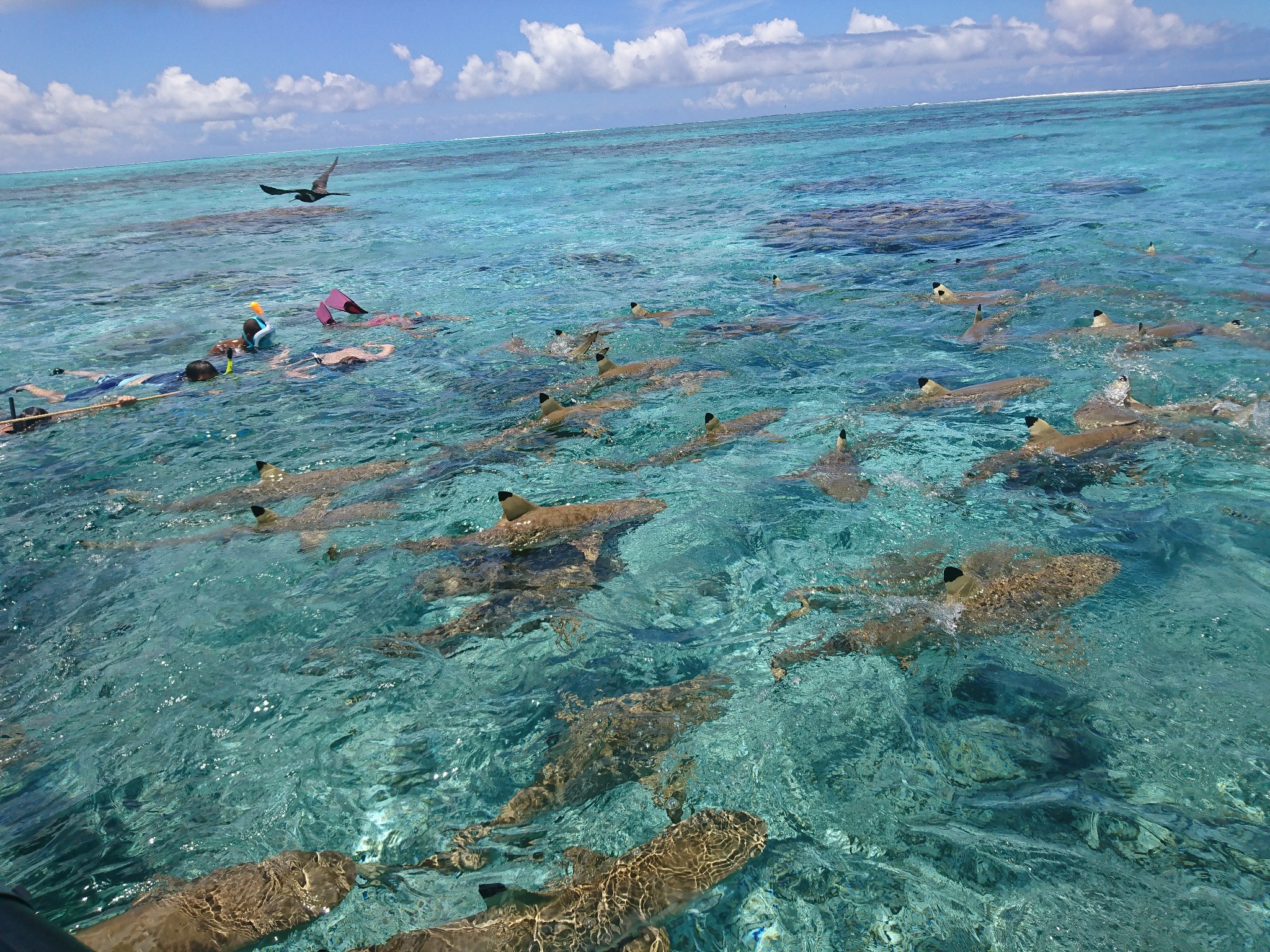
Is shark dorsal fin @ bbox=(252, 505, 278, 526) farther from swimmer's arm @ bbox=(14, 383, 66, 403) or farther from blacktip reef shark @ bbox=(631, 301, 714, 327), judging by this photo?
blacktip reef shark @ bbox=(631, 301, 714, 327)

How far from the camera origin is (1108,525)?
702 centimetres

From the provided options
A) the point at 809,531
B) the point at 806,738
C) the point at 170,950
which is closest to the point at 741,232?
the point at 809,531

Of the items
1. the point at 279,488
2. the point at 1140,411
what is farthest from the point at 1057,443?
the point at 279,488

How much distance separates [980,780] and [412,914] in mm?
3374

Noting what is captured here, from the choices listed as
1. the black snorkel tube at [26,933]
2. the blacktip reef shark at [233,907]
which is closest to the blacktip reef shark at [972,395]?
the blacktip reef shark at [233,907]

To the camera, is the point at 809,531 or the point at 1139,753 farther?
the point at 809,531

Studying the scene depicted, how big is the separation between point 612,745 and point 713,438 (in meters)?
5.54

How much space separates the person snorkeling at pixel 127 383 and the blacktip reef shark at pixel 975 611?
1266 cm

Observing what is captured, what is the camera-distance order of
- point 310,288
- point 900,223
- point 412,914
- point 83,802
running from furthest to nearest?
point 900,223, point 310,288, point 83,802, point 412,914

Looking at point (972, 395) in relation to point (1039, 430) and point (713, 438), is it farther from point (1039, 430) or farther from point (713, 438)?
point (713, 438)

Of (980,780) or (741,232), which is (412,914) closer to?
(980,780)

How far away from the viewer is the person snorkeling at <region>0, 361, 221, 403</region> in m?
13.5

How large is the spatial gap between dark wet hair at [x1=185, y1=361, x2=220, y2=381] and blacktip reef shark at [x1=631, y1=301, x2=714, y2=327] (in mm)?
8342

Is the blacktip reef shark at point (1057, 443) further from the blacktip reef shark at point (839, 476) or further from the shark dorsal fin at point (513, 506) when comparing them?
the shark dorsal fin at point (513, 506)
